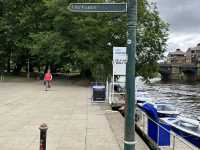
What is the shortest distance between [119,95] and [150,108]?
34.6ft

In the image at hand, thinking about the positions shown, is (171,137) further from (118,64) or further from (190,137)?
(118,64)

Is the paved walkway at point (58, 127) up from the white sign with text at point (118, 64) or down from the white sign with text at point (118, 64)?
down

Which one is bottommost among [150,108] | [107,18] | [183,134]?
[183,134]

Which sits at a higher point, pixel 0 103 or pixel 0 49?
pixel 0 49

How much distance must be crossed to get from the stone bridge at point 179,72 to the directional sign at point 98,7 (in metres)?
130

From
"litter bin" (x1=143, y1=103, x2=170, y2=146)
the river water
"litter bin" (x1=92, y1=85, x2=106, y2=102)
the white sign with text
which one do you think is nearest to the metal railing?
"litter bin" (x1=143, y1=103, x2=170, y2=146)

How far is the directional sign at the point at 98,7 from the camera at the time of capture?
6.87 m

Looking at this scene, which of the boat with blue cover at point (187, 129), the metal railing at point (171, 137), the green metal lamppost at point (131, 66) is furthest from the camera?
the boat with blue cover at point (187, 129)

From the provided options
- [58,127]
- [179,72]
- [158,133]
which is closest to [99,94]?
[58,127]

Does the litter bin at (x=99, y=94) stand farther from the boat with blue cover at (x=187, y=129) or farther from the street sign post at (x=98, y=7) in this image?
the street sign post at (x=98, y=7)

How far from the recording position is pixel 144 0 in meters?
42.9

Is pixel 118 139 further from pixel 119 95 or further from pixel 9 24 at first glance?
pixel 9 24

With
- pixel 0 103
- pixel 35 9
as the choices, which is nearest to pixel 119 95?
pixel 0 103

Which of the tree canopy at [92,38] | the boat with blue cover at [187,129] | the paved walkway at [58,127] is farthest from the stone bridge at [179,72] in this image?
the boat with blue cover at [187,129]
